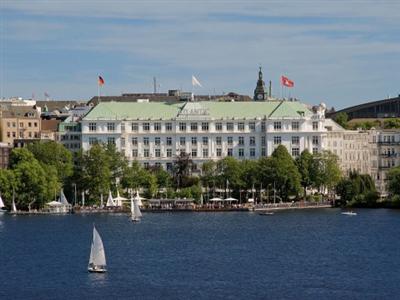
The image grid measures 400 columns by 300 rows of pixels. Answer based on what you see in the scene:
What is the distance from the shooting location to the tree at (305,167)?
175 metres

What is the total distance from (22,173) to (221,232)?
41.1m

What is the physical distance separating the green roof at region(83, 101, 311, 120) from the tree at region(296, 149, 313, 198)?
43.7ft

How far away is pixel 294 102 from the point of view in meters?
195

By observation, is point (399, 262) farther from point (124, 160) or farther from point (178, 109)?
point (178, 109)

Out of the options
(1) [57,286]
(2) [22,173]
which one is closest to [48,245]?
(1) [57,286]

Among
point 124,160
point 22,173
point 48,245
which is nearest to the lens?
point 48,245

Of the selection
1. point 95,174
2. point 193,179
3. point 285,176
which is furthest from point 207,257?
point 193,179

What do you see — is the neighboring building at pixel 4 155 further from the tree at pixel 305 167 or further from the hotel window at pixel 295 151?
the tree at pixel 305 167

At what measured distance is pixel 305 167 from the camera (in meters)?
176

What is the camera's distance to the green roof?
627 ft

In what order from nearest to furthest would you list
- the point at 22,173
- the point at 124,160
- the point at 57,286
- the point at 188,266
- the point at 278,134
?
the point at 57,286, the point at 188,266, the point at 22,173, the point at 124,160, the point at 278,134

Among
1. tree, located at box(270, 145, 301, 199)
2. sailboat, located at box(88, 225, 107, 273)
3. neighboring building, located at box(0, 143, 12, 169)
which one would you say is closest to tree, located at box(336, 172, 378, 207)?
tree, located at box(270, 145, 301, 199)

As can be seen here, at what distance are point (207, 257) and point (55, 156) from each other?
74447 mm

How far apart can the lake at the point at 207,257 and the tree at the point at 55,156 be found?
22.6 m
